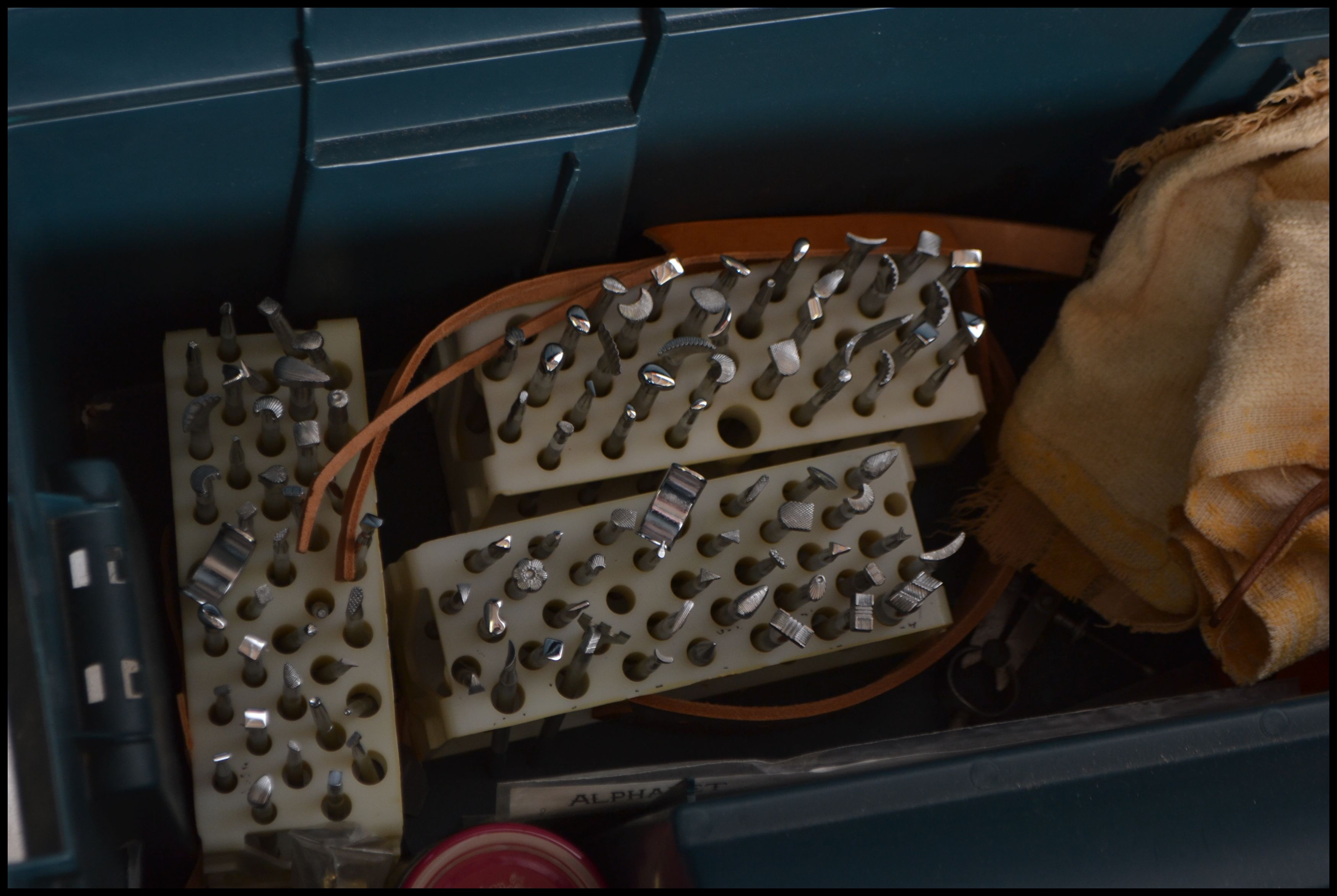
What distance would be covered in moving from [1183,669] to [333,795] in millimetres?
526

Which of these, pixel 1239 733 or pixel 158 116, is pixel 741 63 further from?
pixel 1239 733

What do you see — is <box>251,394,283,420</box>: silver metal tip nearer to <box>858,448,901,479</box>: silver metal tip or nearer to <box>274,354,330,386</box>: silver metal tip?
<box>274,354,330,386</box>: silver metal tip

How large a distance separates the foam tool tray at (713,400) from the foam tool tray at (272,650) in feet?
0.25

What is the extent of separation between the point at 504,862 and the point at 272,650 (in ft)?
0.54

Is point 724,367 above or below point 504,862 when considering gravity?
above

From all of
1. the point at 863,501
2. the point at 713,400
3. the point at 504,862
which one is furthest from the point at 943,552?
the point at 504,862

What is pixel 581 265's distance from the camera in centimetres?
73

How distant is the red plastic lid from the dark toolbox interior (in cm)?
3

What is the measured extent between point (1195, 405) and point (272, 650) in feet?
1.73

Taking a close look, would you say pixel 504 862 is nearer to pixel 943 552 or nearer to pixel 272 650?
pixel 272 650

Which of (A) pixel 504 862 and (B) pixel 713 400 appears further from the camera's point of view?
(B) pixel 713 400

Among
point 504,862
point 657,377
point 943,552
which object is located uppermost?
point 657,377

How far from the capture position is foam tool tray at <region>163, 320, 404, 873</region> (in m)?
0.58

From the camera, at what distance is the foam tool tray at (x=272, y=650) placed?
0.58 metres
